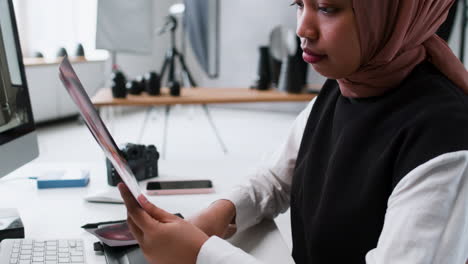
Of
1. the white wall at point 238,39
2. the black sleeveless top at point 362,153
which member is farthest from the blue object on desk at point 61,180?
the white wall at point 238,39

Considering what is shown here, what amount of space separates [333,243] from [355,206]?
0.29ft

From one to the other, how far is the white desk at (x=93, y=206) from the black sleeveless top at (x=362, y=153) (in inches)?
3.2

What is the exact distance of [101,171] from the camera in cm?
122

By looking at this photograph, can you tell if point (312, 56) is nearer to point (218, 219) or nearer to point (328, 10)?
point (328, 10)

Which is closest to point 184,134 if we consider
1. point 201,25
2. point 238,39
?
point 201,25

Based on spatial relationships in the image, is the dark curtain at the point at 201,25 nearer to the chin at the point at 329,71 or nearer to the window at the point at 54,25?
the window at the point at 54,25

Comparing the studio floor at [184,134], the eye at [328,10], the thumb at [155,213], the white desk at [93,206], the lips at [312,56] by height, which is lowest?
the studio floor at [184,134]

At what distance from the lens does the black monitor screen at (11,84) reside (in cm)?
85

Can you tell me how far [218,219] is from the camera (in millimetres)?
812

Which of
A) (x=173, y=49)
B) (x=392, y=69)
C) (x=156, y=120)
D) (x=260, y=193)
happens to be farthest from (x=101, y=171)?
(x=156, y=120)

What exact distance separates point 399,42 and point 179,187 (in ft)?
2.03

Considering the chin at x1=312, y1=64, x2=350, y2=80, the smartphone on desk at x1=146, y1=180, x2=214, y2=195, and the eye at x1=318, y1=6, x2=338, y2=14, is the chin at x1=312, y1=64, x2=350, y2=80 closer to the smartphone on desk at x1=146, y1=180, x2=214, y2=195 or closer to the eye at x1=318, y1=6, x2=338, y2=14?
the eye at x1=318, y1=6, x2=338, y2=14

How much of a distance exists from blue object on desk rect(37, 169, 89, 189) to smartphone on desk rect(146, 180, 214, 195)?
165 millimetres

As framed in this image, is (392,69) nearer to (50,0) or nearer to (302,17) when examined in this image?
(302,17)
